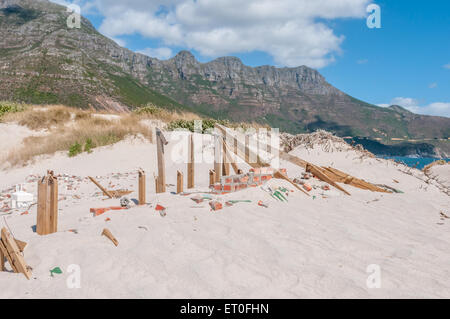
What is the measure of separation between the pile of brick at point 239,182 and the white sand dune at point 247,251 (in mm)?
220

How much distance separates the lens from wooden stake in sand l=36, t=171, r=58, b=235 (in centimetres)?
321

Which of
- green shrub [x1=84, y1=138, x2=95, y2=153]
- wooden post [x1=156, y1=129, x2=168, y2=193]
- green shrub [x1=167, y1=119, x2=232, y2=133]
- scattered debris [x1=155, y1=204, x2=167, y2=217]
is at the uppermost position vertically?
green shrub [x1=167, y1=119, x2=232, y2=133]

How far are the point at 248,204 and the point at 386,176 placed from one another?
17.5ft

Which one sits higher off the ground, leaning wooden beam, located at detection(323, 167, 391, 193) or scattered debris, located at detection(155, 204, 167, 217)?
leaning wooden beam, located at detection(323, 167, 391, 193)

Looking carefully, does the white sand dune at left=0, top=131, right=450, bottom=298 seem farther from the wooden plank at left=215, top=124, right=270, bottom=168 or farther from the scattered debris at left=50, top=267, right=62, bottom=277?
the wooden plank at left=215, top=124, right=270, bottom=168

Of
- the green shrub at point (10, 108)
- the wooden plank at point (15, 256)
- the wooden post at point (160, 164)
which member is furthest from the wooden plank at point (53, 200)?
the green shrub at point (10, 108)

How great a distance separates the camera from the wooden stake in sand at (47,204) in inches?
126

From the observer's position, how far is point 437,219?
4758 mm

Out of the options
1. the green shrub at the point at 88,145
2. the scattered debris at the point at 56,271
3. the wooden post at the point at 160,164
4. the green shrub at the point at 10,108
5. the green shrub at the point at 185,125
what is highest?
the green shrub at the point at 10,108

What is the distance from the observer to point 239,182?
5.20m

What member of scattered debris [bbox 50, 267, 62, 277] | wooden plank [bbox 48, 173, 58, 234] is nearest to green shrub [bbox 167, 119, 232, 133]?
wooden plank [bbox 48, 173, 58, 234]

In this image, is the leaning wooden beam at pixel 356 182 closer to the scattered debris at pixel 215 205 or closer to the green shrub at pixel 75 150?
the scattered debris at pixel 215 205

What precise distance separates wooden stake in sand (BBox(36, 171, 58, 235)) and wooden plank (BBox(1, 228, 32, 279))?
26.7 inches

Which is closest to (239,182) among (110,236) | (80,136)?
(110,236)
